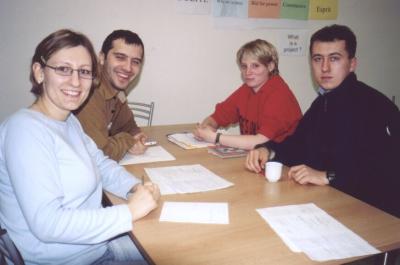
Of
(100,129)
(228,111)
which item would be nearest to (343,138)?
(228,111)

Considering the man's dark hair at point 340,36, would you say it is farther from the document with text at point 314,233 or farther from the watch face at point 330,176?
the document with text at point 314,233

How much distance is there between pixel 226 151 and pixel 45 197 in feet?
3.63

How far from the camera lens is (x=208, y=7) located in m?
2.84

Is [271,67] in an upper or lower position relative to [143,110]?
upper

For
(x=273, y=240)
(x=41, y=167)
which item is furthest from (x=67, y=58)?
(x=273, y=240)

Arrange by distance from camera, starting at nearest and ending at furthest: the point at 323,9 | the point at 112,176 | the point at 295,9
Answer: the point at 112,176
the point at 295,9
the point at 323,9

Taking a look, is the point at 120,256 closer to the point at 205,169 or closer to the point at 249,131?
the point at 205,169

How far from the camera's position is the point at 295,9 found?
10.5 feet

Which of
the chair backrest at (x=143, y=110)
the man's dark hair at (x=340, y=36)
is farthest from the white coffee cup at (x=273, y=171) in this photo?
the chair backrest at (x=143, y=110)

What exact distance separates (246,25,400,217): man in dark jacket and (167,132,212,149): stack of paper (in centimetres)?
43

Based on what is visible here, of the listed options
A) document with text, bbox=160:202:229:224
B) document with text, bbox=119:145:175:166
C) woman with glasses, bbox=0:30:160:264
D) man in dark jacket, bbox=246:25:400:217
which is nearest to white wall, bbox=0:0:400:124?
document with text, bbox=119:145:175:166

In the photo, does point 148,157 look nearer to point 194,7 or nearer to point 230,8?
point 194,7

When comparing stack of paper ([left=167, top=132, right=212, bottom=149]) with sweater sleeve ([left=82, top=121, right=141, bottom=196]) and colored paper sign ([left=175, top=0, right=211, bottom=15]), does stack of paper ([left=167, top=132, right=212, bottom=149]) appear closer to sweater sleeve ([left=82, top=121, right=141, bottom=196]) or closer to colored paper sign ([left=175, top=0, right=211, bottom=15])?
sweater sleeve ([left=82, top=121, right=141, bottom=196])

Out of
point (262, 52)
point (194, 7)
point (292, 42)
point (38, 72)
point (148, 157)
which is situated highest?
point (194, 7)
